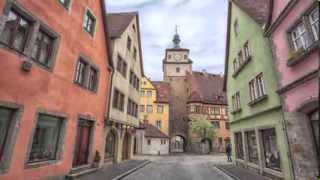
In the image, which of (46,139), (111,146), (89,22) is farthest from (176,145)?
(46,139)

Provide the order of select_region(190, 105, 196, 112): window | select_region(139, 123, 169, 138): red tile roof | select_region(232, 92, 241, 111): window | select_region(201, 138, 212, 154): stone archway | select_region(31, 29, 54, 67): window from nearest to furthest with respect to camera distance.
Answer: select_region(31, 29, 54, 67): window → select_region(232, 92, 241, 111): window → select_region(139, 123, 169, 138): red tile roof → select_region(201, 138, 212, 154): stone archway → select_region(190, 105, 196, 112): window

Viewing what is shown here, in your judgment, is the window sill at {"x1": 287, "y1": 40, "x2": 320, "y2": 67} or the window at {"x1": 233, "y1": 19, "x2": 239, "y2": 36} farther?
the window at {"x1": 233, "y1": 19, "x2": 239, "y2": 36}

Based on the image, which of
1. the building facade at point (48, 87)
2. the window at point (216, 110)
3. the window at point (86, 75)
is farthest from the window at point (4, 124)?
the window at point (216, 110)

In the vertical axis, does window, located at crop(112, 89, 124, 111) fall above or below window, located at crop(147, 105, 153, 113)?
below

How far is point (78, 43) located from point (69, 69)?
5.59 feet

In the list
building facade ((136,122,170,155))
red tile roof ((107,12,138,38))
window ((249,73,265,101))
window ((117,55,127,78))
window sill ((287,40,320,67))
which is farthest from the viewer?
building facade ((136,122,170,155))

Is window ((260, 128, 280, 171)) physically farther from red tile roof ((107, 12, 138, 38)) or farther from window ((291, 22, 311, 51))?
red tile roof ((107, 12, 138, 38))

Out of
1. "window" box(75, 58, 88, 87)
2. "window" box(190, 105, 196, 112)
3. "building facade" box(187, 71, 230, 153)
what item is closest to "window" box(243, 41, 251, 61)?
"window" box(75, 58, 88, 87)

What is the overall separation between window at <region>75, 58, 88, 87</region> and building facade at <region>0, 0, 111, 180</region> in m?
0.06

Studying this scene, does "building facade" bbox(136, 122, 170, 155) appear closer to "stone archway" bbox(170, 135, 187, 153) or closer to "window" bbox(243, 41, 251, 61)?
"stone archway" bbox(170, 135, 187, 153)

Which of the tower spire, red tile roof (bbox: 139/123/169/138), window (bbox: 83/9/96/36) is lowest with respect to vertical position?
red tile roof (bbox: 139/123/169/138)

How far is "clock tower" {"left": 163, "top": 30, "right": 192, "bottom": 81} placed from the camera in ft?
188

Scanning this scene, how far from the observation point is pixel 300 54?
7.99m

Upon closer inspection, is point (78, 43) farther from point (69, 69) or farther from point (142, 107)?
point (142, 107)
